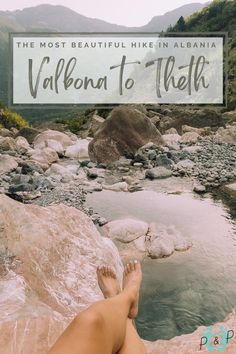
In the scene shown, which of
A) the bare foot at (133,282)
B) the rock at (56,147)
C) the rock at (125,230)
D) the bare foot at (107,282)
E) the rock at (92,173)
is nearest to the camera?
the bare foot at (133,282)

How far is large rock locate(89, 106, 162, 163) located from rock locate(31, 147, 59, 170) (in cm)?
110

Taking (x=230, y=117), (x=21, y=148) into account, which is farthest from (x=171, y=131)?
(x=21, y=148)

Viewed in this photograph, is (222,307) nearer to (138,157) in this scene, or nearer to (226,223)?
(226,223)

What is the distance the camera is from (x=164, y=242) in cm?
489

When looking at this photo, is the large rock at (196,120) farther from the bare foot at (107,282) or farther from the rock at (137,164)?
the bare foot at (107,282)

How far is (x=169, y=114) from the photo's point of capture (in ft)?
62.6

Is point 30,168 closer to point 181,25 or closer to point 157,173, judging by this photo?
point 157,173

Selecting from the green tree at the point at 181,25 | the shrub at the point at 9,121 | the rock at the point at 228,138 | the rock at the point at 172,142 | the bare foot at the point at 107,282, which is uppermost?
the green tree at the point at 181,25

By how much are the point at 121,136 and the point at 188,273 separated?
7095 millimetres

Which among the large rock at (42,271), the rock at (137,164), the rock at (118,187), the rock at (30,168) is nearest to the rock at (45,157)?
the rock at (30,168)

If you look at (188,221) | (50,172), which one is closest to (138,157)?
(50,172)

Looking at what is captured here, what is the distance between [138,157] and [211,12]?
33.4 meters

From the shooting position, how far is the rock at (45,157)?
10470 mm

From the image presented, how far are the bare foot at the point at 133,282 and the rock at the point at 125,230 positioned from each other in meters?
2.01
